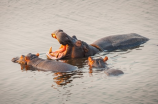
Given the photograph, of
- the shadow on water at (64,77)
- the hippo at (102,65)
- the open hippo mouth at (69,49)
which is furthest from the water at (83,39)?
the open hippo mouth at (69,49)

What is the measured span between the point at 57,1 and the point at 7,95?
14573 mm

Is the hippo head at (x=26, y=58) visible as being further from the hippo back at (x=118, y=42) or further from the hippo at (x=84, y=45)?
the hippo back at (x=118, y=42)

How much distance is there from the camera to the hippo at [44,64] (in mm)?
11539

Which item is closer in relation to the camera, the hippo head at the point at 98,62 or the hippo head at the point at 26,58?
the hippo head at the point at 98,62

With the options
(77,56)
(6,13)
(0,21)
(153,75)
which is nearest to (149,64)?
(153,75)

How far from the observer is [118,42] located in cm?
1473

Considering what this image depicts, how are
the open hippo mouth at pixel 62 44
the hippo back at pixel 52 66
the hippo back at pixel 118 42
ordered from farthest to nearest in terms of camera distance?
the hippo back at pixel 118 42
the open hippo mouth at pixel 62 44
the hippo back at pixel 52 66

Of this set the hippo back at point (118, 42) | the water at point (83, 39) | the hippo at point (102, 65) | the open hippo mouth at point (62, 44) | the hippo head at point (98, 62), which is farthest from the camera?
the hippo back at point (118, 42)

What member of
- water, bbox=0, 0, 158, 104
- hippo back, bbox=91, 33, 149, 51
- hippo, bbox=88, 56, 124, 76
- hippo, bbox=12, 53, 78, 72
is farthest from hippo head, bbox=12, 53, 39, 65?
hippo back, bbox=91, 33, 149, 51

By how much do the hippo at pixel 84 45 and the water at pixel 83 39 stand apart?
405 millimetres

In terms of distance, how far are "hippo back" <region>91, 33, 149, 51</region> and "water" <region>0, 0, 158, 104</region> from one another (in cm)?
46

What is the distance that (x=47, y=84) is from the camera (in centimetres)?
1060

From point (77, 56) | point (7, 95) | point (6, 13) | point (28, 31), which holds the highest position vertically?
point (6, 13)

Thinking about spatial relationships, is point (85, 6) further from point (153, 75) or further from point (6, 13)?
point (153, 75)
